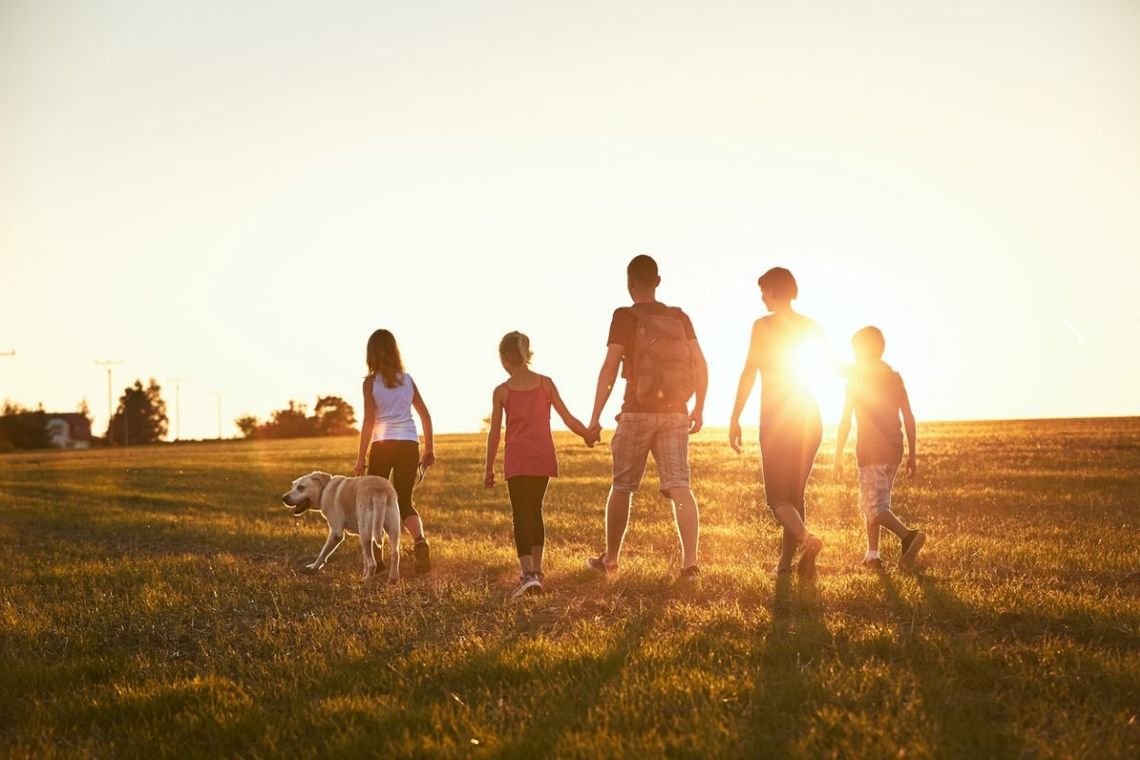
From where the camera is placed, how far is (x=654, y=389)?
27.6 ft

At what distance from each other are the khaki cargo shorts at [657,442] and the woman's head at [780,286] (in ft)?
4.65

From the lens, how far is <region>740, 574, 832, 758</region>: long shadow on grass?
4590 mm

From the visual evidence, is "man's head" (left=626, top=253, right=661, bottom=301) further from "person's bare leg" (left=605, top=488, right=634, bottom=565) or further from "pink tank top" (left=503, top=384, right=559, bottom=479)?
"person's bare leg" (left=605, top=488, right=634, bottom=565)

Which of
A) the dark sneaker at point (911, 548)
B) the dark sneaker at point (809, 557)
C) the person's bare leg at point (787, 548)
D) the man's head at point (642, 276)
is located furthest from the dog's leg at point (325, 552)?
the dark sneaker at point (911, 548)

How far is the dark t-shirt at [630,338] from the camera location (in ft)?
27.9

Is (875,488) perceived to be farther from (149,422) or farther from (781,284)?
(149,422)

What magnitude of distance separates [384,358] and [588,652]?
5171 mm

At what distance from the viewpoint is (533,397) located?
346 inches

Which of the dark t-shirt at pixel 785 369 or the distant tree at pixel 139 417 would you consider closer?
the dark t-shirt at pixel 785 369

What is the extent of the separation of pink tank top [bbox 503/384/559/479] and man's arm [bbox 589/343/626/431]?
461 millimetres

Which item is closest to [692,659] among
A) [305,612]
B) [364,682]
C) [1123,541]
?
[364,682]

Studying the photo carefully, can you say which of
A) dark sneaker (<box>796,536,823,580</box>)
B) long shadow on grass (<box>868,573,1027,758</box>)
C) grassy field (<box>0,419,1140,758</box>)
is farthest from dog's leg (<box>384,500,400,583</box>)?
long shadow on grass (<box>868,573,1027,758</box>)

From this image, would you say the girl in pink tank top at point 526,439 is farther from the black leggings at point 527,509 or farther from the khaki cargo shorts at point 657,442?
the khaki cargo shorts at point 657,442

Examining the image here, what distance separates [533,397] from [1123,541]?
7.89 metres
